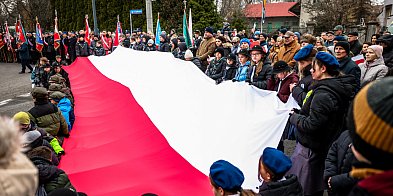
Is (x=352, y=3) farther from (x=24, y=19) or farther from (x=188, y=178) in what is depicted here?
(x=24, y=19)

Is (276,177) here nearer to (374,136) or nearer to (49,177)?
(374,136)

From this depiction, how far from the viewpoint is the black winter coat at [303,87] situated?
3889 mm

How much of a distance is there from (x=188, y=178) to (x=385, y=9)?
21.2 metres

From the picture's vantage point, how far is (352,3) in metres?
21.1

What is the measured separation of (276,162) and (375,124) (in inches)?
67.3

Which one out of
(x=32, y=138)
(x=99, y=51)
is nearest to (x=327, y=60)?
(x=32, y=138)

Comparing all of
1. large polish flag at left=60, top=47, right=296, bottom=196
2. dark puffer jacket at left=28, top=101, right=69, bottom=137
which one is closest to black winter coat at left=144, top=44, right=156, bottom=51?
large polish flag at left=60, top=47, right=296, bottom=196

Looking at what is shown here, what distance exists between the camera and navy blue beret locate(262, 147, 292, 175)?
255 cm

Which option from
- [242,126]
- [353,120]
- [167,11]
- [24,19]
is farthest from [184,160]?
[24,19]

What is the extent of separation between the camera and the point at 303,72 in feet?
13.6

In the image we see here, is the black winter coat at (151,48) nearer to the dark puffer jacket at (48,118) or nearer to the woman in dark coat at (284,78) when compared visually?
the dark puffer jacket at (48,118)

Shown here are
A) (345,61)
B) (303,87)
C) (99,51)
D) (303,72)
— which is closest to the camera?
(303,87)

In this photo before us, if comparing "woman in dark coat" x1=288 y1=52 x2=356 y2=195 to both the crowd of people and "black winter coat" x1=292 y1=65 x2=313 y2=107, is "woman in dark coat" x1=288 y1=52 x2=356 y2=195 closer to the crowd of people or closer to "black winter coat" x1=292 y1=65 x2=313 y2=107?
the crowd of people

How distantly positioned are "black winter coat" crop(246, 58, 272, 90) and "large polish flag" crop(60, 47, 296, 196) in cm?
69
